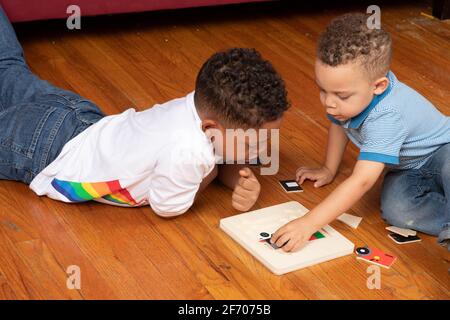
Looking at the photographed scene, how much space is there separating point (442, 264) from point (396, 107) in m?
0.31

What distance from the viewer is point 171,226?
1454 mm

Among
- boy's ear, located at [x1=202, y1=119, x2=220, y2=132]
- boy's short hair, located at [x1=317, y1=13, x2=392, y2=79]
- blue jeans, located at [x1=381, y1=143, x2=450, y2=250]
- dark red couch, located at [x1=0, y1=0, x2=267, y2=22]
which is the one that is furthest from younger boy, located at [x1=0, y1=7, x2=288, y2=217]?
dark red couch, located at [x1=0, y1=0, x2=267, y2=22]

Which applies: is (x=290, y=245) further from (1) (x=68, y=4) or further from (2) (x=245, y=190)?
(1) (x=68, y=4)

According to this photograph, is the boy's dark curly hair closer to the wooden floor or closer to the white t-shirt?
the white t-shirt

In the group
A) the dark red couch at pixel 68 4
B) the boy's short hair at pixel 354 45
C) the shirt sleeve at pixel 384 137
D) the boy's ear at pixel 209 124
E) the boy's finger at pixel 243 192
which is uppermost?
the boy's short hair at pixel 354 45

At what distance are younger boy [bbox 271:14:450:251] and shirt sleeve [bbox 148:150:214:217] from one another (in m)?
0.18

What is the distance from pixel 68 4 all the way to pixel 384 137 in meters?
1.15

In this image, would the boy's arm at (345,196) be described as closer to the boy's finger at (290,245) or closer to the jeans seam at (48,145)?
the boy's finger at (290,245)

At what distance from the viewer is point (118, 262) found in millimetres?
1335

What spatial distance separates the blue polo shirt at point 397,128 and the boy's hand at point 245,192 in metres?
0.21

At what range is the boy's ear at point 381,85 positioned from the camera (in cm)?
138

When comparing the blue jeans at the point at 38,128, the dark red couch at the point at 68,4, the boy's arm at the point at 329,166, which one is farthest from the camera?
the dark red couch at the point at 68,4

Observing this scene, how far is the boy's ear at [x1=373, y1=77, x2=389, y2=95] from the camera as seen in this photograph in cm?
138

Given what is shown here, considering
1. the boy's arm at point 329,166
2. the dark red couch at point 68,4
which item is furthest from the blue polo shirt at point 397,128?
the dark red couch at point 68,4
